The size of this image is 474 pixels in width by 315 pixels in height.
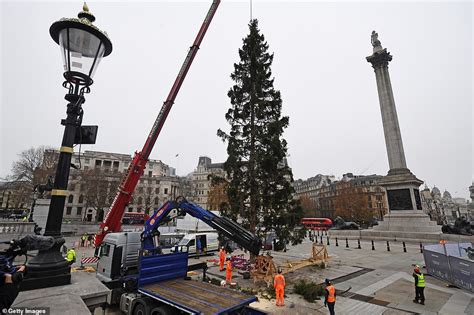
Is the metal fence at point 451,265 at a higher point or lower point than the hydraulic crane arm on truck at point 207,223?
lower

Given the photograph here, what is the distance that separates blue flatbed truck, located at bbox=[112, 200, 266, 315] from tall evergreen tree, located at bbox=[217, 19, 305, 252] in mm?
5831

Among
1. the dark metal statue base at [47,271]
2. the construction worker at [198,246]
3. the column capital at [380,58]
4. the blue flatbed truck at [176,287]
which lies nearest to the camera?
the dark metal statue base at [47,271]

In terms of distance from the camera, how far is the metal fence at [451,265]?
34.1 feet

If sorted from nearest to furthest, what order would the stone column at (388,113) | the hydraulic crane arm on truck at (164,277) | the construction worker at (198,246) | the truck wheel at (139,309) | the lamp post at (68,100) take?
the lamp post at (68,100) → the hydraulic crane arm on truck at (164,277) → the truck wheel at (139,309) → the construction worker at (198,246) → the stone column at (388,113)

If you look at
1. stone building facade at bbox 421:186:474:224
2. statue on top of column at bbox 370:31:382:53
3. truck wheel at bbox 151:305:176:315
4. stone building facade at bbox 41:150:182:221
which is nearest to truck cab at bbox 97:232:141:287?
truck wheel at bbox 151:305:176:315

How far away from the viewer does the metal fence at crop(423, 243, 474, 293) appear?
10.4 m

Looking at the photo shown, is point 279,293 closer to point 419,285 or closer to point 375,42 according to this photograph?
point 419,285

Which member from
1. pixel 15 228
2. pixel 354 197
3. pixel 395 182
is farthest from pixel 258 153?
pixel 354 197

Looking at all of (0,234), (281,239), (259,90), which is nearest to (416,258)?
(281,239)

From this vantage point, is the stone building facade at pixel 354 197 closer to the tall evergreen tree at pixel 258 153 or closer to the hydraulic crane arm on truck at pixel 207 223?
the tall evergreen tree at pixel 258 153

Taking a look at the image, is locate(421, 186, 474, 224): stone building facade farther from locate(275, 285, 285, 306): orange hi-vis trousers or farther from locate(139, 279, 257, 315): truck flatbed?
locate(139, 279, 257, 315): truck flatbed

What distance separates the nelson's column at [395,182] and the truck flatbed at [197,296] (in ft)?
95.2

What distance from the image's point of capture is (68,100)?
475 cm

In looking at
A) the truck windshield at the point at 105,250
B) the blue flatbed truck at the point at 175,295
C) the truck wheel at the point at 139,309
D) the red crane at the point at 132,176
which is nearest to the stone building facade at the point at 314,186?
the red crane at the point at 132,176
